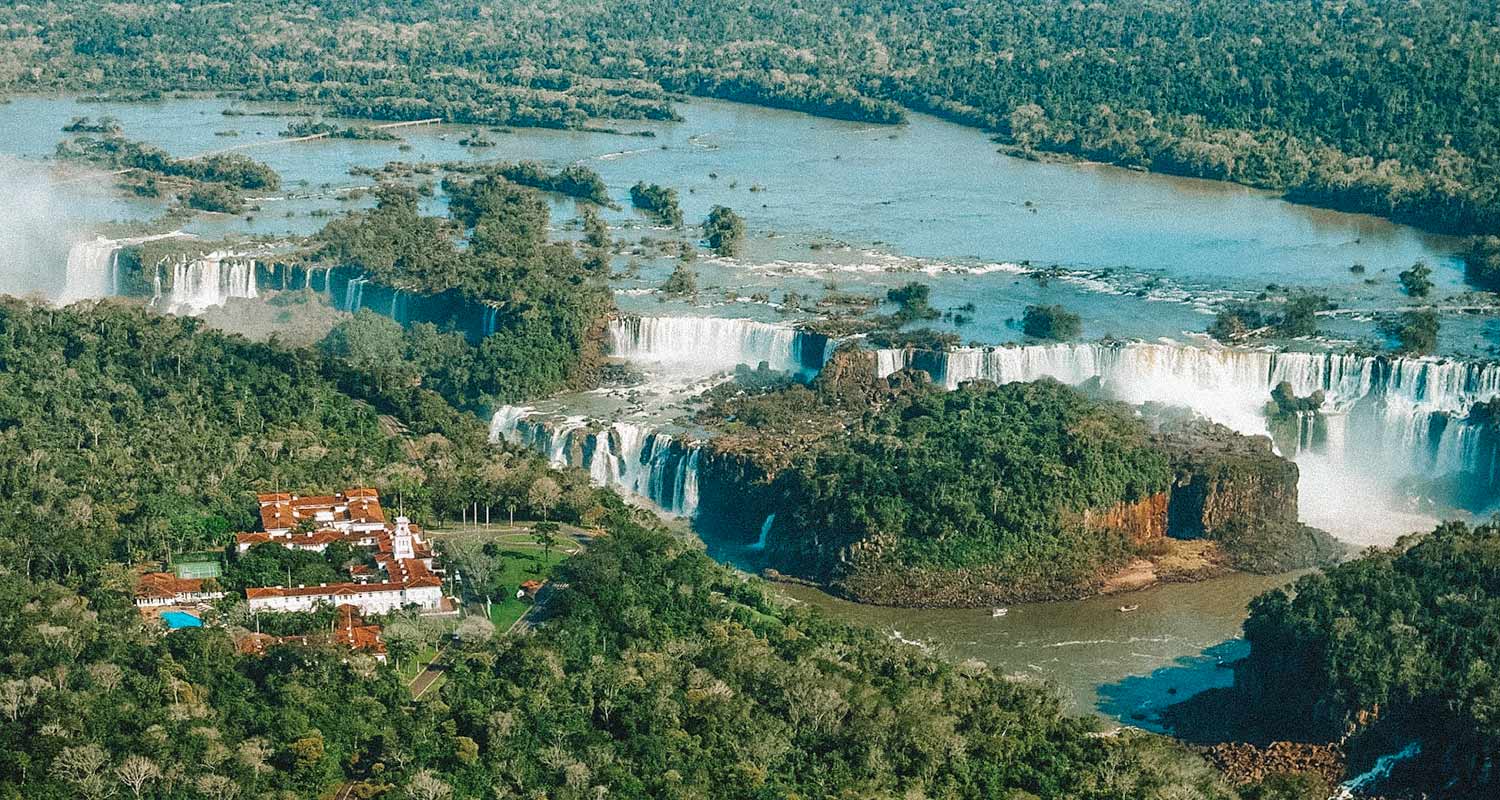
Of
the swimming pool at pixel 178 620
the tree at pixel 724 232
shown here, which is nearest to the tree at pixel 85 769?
the swimming pool at pixel 178 620

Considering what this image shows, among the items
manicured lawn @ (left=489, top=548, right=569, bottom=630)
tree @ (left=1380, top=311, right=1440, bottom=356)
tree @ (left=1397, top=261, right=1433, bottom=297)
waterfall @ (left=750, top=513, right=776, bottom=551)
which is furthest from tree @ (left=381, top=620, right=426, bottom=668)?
tree @ (left=1397, top=261, right=1433, bottom=297)

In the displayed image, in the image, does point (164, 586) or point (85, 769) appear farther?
point (164, 586)

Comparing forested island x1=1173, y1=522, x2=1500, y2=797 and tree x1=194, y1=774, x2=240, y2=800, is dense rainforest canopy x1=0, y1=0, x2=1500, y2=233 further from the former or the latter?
tree x1=194, y1=774, x2=240, y2=800

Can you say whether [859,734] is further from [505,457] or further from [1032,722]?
[505,457]

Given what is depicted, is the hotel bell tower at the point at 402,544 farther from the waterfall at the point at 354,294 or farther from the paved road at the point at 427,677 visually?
the waterfall at the point at 354,294

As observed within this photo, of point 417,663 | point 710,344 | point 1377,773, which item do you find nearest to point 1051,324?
point 710,344

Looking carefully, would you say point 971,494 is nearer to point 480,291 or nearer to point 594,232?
point 480,291
